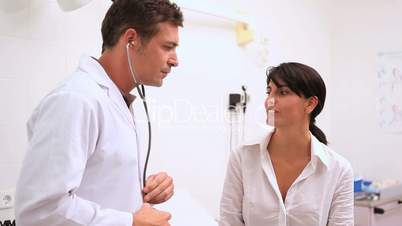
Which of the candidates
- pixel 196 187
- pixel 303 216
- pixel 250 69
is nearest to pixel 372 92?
pixel 250 69

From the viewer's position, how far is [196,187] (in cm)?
247

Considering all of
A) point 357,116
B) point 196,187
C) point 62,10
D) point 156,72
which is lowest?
point 196,187

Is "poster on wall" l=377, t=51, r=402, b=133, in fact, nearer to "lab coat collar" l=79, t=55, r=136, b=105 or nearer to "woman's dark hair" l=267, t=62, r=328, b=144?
"woman's dark hair" l=267, t=62, r=328, b=144

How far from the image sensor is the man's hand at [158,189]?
3.61 ft

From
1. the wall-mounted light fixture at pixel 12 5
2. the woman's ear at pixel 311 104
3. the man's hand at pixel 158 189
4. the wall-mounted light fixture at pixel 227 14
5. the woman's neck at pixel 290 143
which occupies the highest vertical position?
the wall-mounted light fixture at pixel 227 14

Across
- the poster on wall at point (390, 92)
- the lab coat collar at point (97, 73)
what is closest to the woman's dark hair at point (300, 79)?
the lab coat collar at point (97, 73)

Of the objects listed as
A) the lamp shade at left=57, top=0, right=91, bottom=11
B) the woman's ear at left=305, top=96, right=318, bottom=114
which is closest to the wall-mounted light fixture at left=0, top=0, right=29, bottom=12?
the lamp shade at left=57, top=0, right=91, bottom=11

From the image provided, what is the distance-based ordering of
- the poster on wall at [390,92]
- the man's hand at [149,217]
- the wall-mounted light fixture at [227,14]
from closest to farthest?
1. the man's hand at [149,217]
2. the wall-mounted light fixture at [227,14]
3. the poster on wall at [390,92]

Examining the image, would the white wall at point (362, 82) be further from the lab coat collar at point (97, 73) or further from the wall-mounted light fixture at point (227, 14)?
the lab coat collar at point (97, 73)

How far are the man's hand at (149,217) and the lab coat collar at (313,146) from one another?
0.76 m

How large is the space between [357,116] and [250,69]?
133 cm

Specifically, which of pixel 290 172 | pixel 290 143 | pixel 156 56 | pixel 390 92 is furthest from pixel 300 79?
pixel 390 92

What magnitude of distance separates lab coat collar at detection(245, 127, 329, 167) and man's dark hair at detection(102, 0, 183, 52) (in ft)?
2.44

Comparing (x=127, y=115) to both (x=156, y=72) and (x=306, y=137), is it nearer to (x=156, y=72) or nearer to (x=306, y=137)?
(x=156, y=72)
